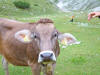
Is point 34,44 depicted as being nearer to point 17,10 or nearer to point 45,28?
point 45,28

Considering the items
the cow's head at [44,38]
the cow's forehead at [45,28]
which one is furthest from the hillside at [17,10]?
the cow's forehead at [45,28]

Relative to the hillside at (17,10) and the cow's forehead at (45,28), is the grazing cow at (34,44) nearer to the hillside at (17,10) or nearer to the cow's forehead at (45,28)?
the cow's forehead at (45,28)

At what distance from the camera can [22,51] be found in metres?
6.86

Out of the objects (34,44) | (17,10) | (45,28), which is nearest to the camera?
(45,28)

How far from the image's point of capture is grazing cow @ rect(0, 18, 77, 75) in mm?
5559

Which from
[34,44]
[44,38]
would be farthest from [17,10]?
[44,38]

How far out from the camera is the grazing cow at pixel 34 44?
18.2 ft

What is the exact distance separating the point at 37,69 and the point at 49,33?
4.26 feet

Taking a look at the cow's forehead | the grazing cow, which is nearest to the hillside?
the grazing cow

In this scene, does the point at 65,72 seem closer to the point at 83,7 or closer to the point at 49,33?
the point at 49,33

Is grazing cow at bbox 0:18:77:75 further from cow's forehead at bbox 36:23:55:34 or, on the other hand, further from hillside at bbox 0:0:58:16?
hillside at bbox 0:0:58:16

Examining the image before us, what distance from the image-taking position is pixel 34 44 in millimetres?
6297

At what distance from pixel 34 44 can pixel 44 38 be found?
0.74 meters

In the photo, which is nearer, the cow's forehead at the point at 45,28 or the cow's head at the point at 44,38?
the cow's head at the point at 44,38
